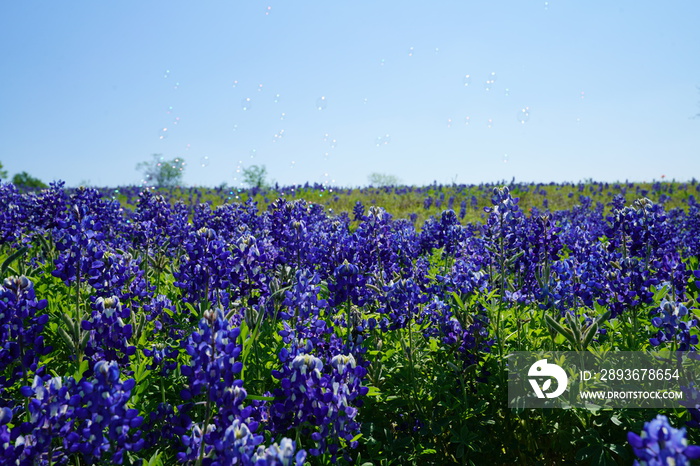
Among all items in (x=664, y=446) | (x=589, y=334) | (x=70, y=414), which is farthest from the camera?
(x=589, y=334)

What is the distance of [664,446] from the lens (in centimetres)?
143

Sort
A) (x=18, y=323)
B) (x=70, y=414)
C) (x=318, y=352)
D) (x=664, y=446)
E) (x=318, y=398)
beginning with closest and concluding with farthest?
(x=664, y=446), (x=70, y=414), (x=318, y=398), (x=18, y=323), (x=318, y=352)

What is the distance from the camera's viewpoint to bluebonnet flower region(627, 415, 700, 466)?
139cm

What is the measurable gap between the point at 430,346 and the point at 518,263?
209 cm

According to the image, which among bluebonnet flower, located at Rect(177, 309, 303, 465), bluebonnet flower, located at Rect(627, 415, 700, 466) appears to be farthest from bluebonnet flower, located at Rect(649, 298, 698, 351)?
bluebonnet flower, located at Rect(177, 309, 303, 465)

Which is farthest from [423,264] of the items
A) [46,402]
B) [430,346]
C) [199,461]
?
[46,402]

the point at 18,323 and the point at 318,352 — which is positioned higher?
the point at 18,323

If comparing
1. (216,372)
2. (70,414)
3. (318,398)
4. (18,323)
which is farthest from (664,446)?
(18,323)

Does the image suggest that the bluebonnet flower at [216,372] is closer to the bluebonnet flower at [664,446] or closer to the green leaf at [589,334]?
the bluebonnet flower at [664,446]

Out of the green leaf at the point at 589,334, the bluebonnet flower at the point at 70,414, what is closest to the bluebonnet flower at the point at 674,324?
the green leaf at the point at 589,334

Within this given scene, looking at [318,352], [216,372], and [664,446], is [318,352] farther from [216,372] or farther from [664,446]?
[664,446]

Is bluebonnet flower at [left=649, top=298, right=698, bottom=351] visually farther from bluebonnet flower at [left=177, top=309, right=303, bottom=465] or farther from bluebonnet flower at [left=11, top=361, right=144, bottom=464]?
bluebonnet flower at [left=11, top=361, right=144, bottom=464]

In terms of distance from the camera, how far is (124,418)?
2105 millimetres

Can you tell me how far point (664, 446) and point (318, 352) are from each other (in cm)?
228
